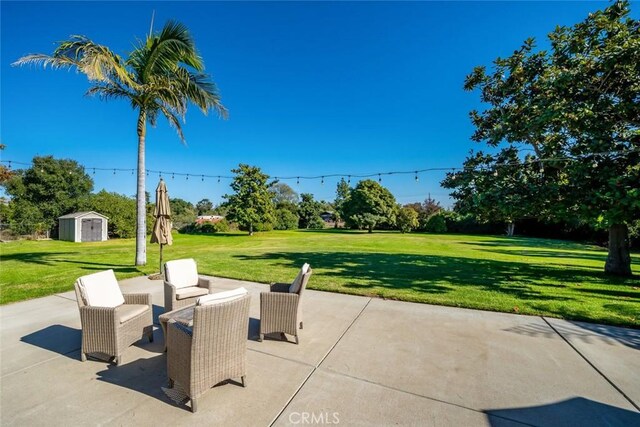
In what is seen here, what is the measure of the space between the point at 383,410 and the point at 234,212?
25728mm

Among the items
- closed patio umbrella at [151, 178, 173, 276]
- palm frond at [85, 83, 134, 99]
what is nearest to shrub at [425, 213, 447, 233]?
closed patio umbrella at [151, 178, 173, 276]

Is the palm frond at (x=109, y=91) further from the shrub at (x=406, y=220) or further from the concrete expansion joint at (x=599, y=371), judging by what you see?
the shrub at (x=406, y=220)

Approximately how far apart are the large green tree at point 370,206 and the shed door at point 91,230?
2513 centimetres

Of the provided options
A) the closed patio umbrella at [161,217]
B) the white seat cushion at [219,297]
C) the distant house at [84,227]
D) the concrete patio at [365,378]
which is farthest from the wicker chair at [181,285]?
the distant house at [84,227]

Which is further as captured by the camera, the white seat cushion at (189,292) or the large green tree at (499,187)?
the large green tree at (499,187)

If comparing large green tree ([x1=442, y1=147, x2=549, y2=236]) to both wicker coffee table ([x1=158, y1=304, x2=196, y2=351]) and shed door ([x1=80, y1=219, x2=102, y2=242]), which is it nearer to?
wicker coffee table ([x1=158, y1=304, x2=196, y2=351])

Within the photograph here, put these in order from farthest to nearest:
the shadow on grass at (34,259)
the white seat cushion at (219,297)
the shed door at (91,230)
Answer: the shed door at (91,230), the shadow on grass at (34,259), the white seat cushion at (219,297)

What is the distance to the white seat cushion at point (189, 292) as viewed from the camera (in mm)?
4371

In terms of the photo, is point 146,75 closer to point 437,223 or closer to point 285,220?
point 285,220

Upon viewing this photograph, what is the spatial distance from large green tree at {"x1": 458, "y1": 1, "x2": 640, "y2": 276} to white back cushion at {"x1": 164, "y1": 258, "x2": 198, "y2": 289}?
27.9 feet

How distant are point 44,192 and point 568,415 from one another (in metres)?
38.6

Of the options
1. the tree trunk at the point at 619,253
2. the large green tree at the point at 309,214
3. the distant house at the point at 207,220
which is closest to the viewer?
the tree trunk at the point at 619,253

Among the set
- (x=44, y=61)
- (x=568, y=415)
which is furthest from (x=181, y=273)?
(x=44, y=61)

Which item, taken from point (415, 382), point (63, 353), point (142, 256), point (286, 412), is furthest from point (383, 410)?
point (142, 256)
